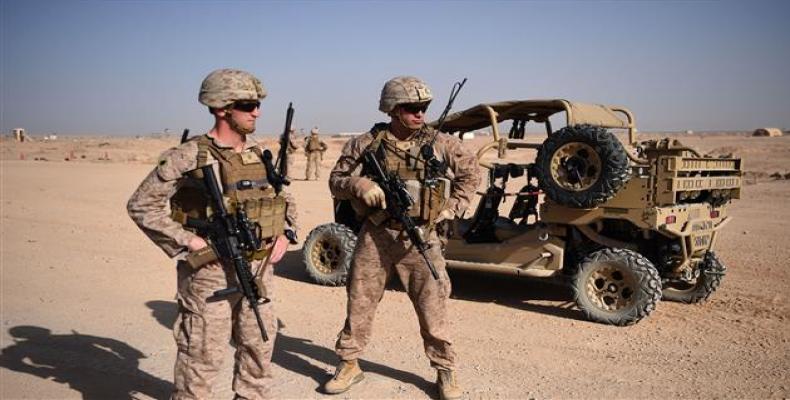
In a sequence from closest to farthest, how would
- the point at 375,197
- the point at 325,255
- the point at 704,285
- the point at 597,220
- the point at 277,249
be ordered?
the point at 277,249 < the point at 375,197 < the point at 597,220 < the point at 704,285 < the point at 325,255

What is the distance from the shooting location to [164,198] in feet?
10.6

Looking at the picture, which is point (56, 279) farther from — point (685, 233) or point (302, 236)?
point (685, 233)

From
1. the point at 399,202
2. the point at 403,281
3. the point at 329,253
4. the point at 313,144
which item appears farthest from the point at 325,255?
the point at 313,144

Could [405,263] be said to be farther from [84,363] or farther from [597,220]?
[597,220]

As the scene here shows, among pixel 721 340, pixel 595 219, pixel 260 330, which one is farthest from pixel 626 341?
pixel 260 330

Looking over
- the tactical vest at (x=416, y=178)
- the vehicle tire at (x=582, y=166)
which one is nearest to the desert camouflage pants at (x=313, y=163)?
the vehicle tire at (x=582, y=166)

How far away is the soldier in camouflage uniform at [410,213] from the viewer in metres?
4.12

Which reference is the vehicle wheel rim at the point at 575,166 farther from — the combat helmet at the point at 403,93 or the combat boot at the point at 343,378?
the combat boot at the point at 343,378

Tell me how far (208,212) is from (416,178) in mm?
1392

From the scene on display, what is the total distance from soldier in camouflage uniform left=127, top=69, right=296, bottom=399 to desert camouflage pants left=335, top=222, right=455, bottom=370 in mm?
912

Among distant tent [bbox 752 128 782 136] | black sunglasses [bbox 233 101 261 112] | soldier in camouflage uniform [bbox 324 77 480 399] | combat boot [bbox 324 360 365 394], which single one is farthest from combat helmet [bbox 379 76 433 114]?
distant tent [bbox 752 128 782 136]

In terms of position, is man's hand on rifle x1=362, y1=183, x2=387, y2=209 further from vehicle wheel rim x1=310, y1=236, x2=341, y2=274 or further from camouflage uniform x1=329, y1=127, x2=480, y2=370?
vehicle wheel rim x1=310, y1=236, x2=341, y2=274

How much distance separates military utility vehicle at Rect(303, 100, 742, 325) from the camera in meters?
5.79

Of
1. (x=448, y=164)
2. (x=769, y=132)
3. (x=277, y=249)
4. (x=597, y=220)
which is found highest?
(x=448, y=164)
